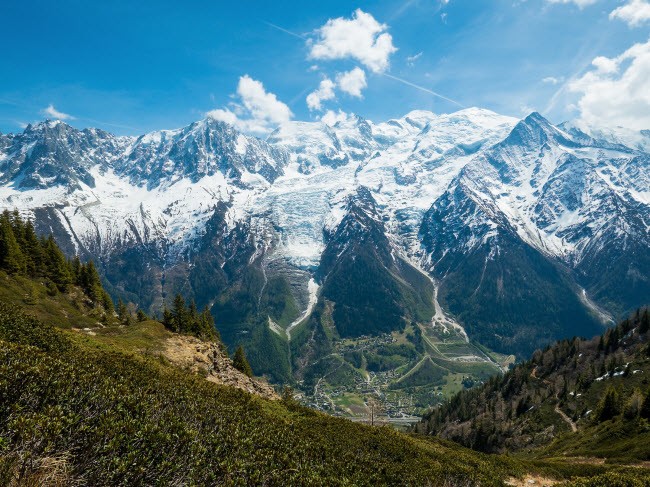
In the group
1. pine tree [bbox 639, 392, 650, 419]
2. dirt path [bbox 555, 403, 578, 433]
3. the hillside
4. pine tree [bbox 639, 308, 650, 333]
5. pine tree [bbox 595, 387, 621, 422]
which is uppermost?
the hillside

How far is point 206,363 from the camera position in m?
76.2

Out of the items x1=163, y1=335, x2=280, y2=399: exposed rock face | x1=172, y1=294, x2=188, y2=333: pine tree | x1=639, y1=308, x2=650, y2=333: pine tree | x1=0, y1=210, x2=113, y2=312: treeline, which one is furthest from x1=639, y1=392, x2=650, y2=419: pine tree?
x1=0, y1=210, x2=113, y2=312: treeline

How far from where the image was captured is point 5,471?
16.3 meters

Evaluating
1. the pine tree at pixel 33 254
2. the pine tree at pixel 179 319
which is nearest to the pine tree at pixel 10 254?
the pine tree at pixel 33 254

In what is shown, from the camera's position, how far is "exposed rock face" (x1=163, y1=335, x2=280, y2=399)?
71250 mm

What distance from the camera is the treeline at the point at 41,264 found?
9112cm

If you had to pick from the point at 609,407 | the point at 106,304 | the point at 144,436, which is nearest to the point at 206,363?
the point at 144,436

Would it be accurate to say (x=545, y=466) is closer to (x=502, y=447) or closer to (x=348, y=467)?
(x=348, y=467)

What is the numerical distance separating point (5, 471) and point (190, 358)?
60.3 metres

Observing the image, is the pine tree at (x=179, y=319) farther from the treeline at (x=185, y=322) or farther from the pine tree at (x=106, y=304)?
the pine tree at (x=106, y=304)

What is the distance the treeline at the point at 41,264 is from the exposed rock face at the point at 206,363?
40.2 metres

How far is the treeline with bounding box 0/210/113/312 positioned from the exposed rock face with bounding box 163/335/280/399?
40165mm

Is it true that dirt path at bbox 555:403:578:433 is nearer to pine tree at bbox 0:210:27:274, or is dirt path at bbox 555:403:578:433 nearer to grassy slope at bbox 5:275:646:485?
grassy slope at bbox 5:275:646:485

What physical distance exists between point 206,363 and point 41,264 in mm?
61189
